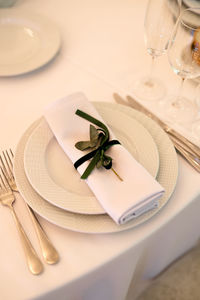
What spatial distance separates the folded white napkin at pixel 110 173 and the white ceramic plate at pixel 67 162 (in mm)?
21

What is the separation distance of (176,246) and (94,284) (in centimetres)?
35

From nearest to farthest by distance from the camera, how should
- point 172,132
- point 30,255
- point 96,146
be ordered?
point 30,255 → point 96,146 → point 172,132

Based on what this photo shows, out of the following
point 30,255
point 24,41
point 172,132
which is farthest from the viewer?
point 24,41

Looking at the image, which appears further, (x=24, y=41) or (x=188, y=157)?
(x=24, y=41)

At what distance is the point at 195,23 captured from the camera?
2.30 ft

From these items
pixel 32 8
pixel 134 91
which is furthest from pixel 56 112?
pixel 32 8

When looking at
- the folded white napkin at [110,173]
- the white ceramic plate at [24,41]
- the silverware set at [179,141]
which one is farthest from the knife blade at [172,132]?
the white ceramic plate at [24,41]

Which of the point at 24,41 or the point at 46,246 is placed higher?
the point at 24,41

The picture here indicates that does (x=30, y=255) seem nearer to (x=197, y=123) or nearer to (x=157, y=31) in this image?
(x=197, y=123)

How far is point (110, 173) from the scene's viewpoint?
602 mm

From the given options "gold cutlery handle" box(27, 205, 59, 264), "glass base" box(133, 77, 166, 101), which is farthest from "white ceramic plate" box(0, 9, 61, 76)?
"gold cutlery handle" box(27, 205, 59, 264)

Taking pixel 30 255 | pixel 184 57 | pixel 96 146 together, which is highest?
pixel 184 57

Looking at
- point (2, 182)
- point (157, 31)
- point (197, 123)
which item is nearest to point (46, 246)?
point (2, 182)

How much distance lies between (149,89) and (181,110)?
0.36ft
